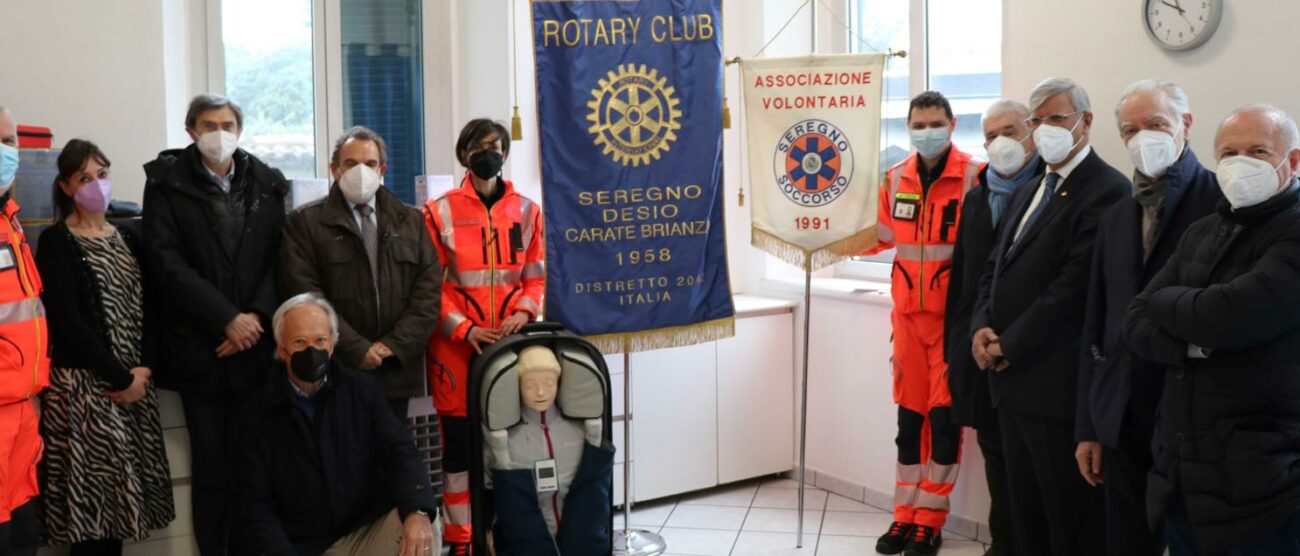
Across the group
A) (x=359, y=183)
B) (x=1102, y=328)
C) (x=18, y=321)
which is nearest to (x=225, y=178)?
(x=359, y=183)

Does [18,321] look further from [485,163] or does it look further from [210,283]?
[485,163]

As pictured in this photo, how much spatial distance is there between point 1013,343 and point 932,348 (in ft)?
3.10

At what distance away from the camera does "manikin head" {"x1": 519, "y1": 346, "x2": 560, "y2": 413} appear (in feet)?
12.3

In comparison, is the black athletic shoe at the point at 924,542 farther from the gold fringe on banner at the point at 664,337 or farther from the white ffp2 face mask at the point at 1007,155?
the white ffp2 face mask at the point at 1007,155

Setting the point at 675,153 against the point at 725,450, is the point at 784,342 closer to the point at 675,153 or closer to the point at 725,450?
the point at 725,450

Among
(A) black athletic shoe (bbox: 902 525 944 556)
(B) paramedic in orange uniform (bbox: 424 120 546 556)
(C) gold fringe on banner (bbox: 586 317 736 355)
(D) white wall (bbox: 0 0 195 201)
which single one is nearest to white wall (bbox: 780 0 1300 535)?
(A) black athletic shoe (bbox: 902 525 944 556)

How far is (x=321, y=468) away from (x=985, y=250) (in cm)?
215

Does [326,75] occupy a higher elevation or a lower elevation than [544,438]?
higher

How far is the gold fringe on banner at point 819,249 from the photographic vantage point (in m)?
4.53

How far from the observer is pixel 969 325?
3.88 m

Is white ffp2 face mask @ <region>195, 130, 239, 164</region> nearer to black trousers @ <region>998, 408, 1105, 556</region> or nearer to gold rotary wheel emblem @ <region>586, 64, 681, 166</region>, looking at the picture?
gold rotary wheel emblem @ <region>586, 64, 681, 166</region>

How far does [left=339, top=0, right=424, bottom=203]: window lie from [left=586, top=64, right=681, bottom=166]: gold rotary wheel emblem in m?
1.62

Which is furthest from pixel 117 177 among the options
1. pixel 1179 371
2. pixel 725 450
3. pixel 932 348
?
pixel 1179 371

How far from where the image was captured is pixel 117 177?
444 centimetres
